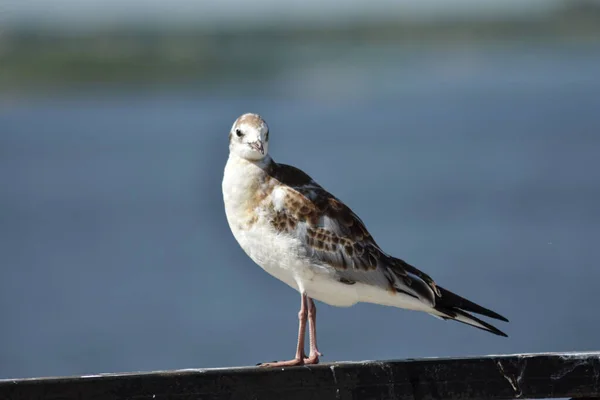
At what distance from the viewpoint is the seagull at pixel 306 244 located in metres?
8.17

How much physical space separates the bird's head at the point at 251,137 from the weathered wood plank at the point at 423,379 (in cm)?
206

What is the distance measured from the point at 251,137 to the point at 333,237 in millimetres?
837

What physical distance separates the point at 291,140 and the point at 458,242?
91.2ft

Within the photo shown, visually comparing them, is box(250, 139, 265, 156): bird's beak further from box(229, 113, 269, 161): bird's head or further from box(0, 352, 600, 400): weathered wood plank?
box(0, 352, 600, 400): weathered wood plank

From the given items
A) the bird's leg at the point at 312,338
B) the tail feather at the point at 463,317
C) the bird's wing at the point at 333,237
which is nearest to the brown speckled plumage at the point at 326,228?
the bird's wing at the point at 333,237

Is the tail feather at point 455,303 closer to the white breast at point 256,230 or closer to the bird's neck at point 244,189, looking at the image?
the white breast at point 256,230

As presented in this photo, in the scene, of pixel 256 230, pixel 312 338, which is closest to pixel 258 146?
pixel 256 230

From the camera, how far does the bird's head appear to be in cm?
825

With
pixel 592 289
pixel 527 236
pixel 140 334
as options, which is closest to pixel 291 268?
pixel 140 334

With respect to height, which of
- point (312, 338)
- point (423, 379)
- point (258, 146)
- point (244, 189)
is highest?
point (258, 146)

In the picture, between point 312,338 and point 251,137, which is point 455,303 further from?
point 251,137

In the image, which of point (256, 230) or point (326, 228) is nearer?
point (256, 230)

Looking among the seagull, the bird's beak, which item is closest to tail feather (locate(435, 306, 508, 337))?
the seagull

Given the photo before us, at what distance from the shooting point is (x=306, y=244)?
324 inches
